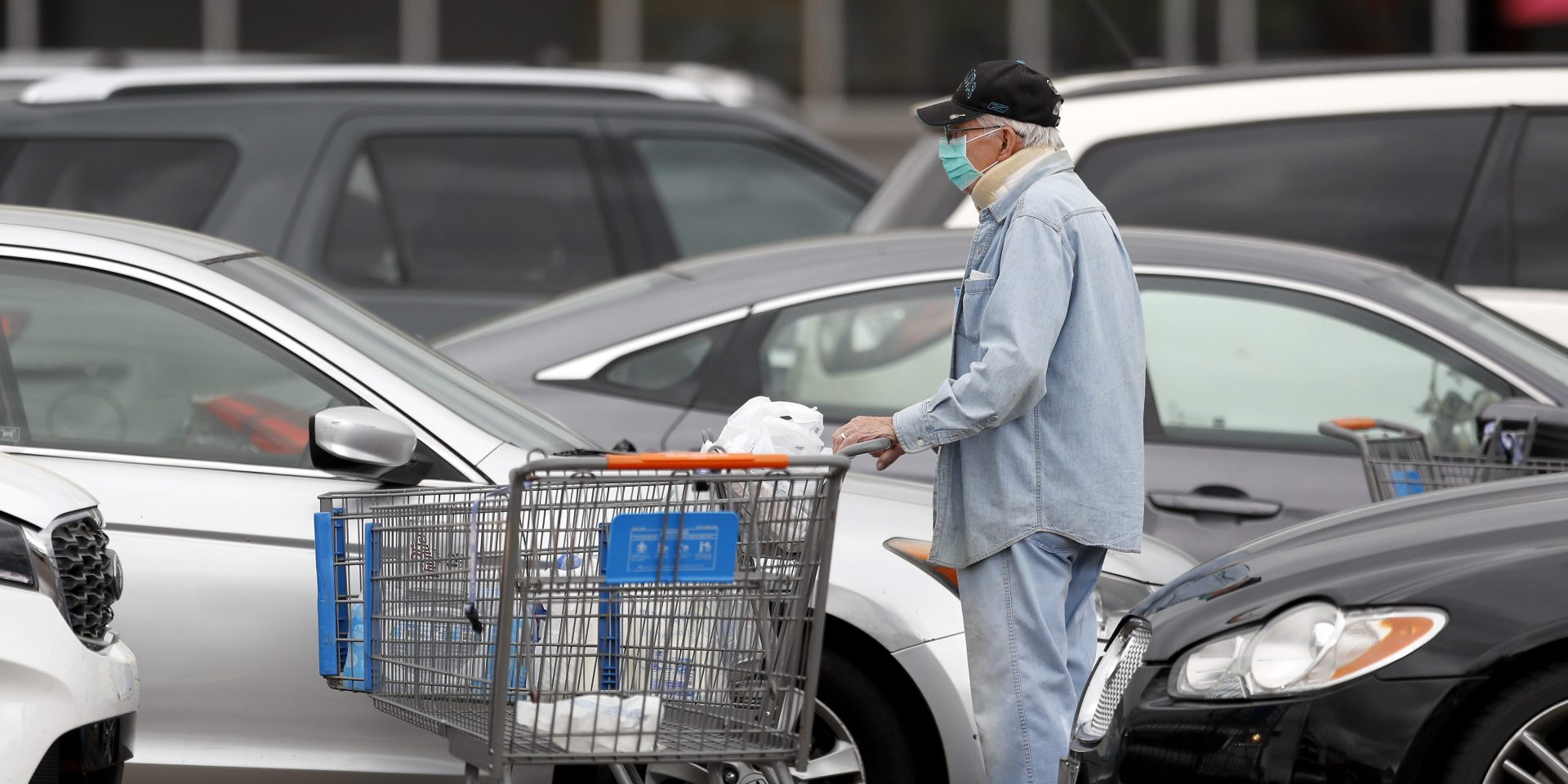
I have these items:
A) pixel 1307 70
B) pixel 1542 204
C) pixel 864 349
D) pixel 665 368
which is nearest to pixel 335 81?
pixel 665 368

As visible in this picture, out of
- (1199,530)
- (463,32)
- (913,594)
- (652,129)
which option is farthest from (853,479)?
(463,32)

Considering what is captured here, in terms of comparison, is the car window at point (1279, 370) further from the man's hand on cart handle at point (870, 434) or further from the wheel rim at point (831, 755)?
the man's hand on cart handle at point (870, 434)

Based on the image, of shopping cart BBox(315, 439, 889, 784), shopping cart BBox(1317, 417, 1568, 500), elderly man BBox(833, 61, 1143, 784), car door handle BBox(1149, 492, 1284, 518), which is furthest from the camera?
car door handle BBox(1149, 492, 1284, 518)

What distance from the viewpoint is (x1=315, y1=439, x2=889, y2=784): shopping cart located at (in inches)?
130

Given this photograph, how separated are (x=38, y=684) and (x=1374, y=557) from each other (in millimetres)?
2410

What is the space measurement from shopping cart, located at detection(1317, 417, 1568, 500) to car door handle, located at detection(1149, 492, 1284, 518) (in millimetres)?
260

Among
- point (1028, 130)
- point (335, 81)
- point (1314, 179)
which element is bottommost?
point (1028, 130)

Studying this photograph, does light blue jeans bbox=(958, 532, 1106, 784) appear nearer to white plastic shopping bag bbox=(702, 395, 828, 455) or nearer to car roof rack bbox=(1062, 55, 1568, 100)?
white plastic shopping bag bbox=(702, 395, 828, 455)

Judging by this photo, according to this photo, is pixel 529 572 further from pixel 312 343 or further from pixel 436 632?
pixel 312 343

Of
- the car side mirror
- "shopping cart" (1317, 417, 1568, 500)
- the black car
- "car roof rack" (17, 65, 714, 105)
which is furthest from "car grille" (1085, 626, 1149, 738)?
"car roof rack" (17, 65, 714, 105)

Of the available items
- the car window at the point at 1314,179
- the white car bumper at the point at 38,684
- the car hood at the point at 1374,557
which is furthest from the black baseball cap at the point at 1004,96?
the car window at the point at 1314,179

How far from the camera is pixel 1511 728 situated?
326 centimetres

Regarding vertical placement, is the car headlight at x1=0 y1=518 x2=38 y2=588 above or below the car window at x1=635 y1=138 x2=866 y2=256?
below

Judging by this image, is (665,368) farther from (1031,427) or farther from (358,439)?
(1031,427)
